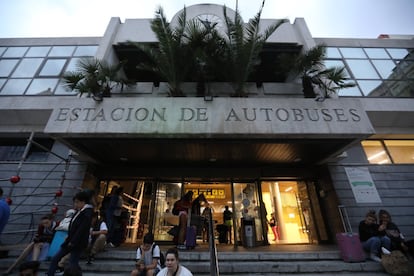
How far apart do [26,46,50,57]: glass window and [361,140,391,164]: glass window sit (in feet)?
49.6

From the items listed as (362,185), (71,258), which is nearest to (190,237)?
(71,258)

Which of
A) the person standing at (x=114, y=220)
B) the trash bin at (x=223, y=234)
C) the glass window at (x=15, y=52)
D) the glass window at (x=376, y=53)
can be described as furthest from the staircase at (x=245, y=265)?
the glass window at (x=376, y=53)

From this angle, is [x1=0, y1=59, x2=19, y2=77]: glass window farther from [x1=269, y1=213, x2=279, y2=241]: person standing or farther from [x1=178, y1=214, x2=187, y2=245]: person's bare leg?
[x1=269, y1=213, x2=279, y2=241]: person standing

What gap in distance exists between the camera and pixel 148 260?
12.3 ft

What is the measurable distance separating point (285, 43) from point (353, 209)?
726 cm

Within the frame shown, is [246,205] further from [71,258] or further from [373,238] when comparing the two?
[71,258]

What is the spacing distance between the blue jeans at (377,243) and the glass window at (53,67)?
1278cm

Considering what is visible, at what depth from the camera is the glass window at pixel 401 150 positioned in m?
8.59

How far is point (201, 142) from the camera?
6.28 meters

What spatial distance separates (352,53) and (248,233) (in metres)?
9.96

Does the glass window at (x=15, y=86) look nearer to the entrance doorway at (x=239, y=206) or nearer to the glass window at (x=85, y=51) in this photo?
the glass window at (x=85, y=51)

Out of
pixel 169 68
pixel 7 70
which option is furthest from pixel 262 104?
pixel 7 70

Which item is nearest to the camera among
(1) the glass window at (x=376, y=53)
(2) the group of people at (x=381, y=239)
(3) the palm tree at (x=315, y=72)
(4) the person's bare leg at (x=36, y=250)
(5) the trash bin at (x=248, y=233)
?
(4) the person's bare leg at (x=36, y=250)

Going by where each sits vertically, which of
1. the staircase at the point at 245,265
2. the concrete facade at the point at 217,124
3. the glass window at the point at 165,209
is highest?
the concrete facade at the point at 217,124
